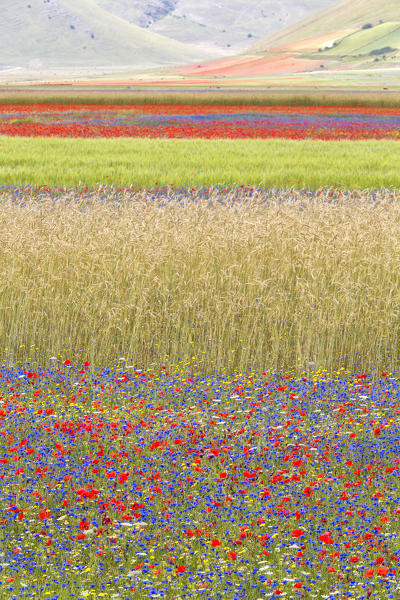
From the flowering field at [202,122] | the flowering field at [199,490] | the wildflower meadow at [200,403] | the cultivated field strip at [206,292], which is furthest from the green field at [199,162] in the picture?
the flowering field at [199,490]

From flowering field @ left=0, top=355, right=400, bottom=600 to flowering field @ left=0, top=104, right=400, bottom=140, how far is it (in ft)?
87.4

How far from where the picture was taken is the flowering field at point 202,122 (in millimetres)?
33500

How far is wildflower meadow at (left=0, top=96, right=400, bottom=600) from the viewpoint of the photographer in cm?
434

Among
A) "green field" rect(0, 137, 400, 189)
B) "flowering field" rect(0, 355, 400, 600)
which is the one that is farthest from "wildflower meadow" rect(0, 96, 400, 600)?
"green field" rect(0, 137, 400, 189)

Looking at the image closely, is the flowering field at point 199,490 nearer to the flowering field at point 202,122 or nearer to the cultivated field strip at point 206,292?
the cultivated field strip at point 206,292

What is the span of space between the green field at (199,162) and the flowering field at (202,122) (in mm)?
3788

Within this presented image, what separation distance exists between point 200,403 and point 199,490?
73.1 inches

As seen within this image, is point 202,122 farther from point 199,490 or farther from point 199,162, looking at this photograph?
point 199,490

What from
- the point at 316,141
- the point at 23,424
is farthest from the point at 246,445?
the point at 316,141

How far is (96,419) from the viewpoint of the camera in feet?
21.0

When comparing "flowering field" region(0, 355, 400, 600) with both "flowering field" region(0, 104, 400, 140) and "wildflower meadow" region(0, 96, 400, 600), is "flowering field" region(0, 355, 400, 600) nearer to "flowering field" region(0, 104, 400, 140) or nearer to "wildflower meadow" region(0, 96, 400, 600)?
"wildflower meadow" region(0, 96, 400, 600)

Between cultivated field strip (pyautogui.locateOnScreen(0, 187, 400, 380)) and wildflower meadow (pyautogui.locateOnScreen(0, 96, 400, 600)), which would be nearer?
wildflower meadow (pyautogui.locateOnScreen(0, 96, 400, 600))

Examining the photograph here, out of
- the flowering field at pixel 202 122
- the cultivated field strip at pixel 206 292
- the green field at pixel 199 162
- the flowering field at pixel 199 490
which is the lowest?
the flowering field at pixel 199 490

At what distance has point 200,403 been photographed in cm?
704
